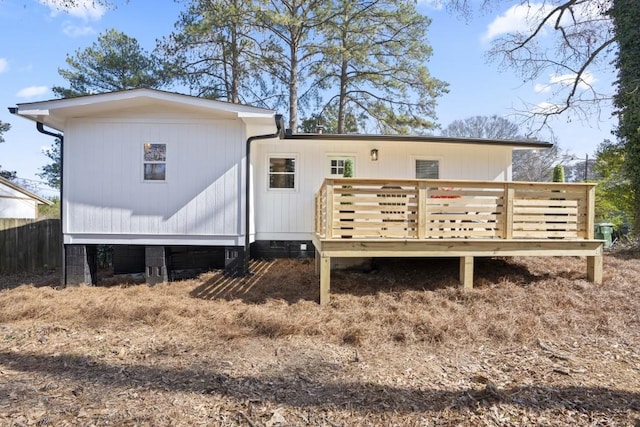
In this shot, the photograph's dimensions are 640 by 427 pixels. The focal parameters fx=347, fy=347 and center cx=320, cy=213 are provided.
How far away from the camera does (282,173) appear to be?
7.85 meters

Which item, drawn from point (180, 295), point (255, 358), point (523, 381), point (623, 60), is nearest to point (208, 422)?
Result: point (255, 358)

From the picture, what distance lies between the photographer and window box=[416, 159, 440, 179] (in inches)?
318

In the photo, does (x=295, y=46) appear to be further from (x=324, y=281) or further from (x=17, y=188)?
(x=17, y=188)

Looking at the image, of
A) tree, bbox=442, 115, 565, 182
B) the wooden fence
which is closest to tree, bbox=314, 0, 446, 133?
tree, bbox=442, 115, 565, 182

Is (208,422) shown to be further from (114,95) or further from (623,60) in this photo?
(623,60)

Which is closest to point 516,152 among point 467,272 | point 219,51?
point 219,51

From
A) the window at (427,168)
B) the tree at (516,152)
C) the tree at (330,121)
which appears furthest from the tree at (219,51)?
the tree at (516,152)

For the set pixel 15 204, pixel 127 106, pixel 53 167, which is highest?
pixel 53 167

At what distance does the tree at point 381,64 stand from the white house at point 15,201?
1389cm

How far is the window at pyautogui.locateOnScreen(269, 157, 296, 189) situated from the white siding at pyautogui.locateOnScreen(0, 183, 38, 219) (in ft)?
44.6

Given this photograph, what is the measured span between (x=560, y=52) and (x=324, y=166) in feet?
21.0

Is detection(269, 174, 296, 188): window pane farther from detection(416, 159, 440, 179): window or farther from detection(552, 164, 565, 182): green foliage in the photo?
detection(552, 164, 565, 182): green foliage

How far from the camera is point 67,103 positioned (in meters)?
5.76

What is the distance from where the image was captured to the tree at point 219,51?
11.3m
